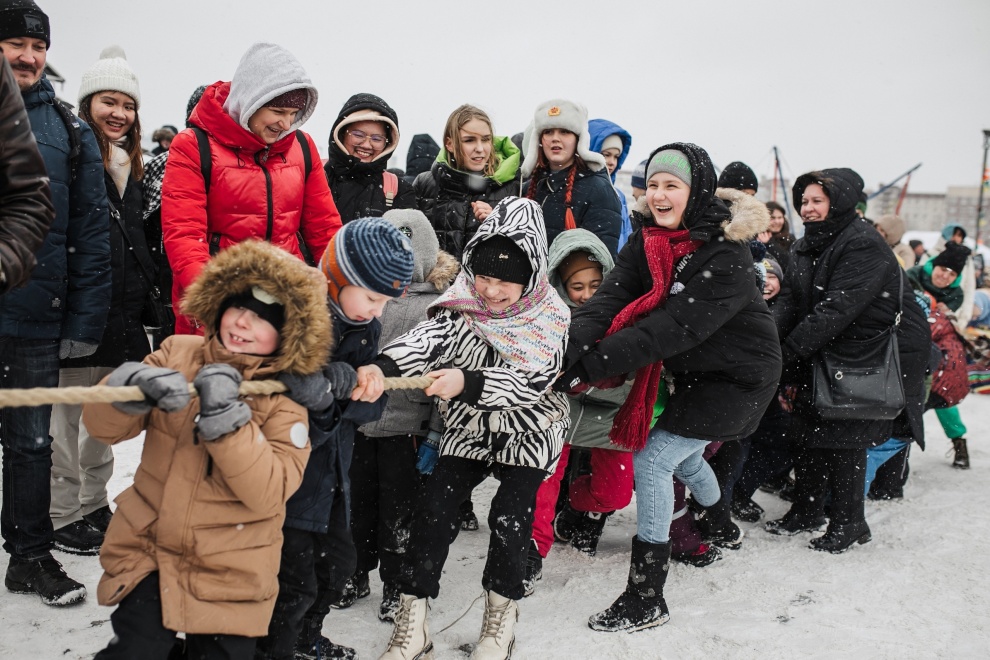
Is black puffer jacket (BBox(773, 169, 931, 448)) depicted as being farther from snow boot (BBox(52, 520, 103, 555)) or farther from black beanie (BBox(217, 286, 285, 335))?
snow boot (BBox(52, 520, 103, 555))

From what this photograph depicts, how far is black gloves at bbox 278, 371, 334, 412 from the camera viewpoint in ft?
7.29

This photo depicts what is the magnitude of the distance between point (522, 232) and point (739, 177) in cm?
396

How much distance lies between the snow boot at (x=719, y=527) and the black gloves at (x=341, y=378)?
2621 mm

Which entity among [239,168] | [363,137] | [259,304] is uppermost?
[363,137]

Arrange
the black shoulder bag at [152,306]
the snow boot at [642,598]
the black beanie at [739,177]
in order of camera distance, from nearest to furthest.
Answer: the snow boot at [642,598]
the black shoulder bag at [152,306]
the black beanie at [739,177]

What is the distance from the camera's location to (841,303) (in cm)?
428

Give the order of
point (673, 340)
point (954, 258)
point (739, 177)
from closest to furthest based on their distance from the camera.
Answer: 1. point (673, 340)
2. point (739, 177)
3. point (954, 258)

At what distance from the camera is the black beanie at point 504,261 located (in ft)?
9.61

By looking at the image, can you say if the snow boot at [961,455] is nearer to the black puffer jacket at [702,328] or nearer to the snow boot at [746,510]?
the snow boot at [746,510]

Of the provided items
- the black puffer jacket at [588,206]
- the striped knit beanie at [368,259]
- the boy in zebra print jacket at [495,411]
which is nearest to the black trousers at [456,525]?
the boy in zebra print jacket at [495,411]

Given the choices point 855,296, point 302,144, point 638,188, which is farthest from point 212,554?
point 638,188

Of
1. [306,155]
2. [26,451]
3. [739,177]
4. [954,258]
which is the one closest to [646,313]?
[306,155]

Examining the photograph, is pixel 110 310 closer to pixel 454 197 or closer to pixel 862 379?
pixel 454 197

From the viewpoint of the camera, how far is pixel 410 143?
6.46 meters
